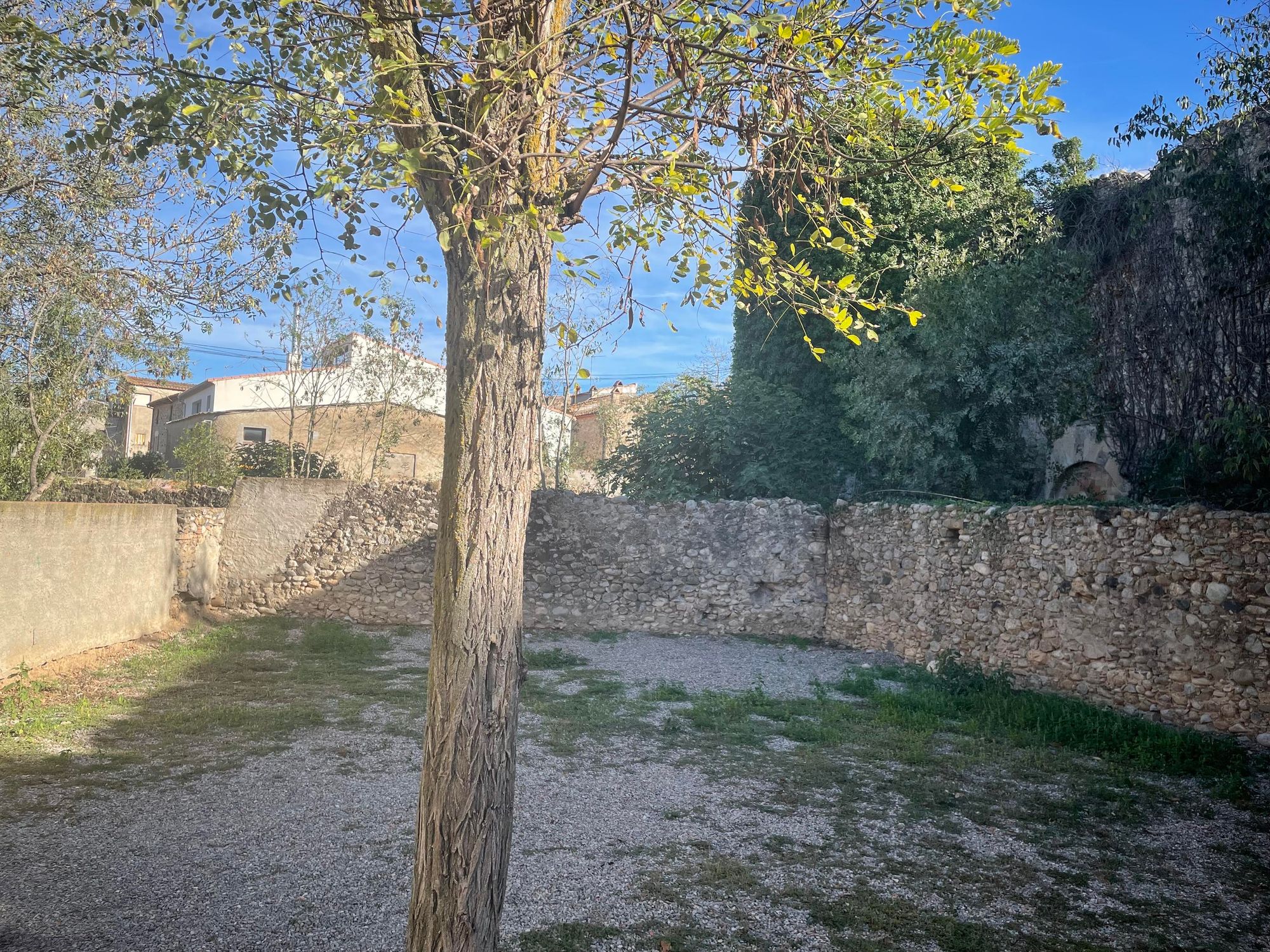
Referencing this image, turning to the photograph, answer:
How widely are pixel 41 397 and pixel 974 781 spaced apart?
12.4 meters

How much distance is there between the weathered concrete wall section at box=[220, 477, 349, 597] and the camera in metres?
13.8

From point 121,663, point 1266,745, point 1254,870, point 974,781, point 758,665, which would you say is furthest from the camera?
point 758,665

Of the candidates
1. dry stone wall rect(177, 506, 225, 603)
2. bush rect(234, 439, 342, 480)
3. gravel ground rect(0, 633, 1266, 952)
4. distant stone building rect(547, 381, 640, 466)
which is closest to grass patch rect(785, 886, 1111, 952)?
gravel ground rect(0, 633, 1266, 952)

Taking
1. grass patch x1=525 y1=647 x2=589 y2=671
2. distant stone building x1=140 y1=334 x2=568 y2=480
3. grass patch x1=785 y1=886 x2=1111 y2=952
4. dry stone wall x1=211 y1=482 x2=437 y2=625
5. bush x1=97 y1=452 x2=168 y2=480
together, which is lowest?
grass patch x1=525 y1=647 x2=589 y2=671

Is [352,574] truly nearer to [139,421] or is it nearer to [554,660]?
[554,660]

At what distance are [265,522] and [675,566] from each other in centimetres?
688

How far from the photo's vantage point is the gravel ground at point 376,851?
3893mm

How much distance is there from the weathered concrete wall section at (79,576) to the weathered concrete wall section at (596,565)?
2.28 m

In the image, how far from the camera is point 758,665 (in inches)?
444

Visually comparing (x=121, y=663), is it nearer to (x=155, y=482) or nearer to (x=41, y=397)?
(x=41, y=397)

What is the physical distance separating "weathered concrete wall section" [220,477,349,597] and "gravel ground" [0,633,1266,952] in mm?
7476

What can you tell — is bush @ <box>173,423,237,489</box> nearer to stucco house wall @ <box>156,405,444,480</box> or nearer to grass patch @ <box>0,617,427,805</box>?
stucco house wall @ <box>156,405,444,480</box>

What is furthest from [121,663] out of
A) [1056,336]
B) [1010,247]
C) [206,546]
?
[1010,247]

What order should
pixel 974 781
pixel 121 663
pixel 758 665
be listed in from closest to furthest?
1. pixel 974 781
2. pixel 121 663
3. pixel 758 665
